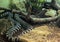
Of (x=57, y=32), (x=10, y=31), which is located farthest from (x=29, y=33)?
(x=57, y=32)

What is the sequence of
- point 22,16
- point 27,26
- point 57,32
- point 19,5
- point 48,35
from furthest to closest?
point 19,5 < point 22,16 < point 27,26 < point 57,32 < point 48,35

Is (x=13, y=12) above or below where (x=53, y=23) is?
above

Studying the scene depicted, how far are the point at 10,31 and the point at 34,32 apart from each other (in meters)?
0.41

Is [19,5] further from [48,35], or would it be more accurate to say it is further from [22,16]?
[48,35]

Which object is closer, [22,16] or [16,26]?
[16,26]

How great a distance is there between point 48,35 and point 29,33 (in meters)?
0.32

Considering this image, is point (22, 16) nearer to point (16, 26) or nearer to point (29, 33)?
point (16, 26)

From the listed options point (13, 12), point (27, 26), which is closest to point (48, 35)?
point (27, 26)

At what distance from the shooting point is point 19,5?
4160mm

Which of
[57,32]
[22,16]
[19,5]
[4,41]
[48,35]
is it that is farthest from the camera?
[19,5]

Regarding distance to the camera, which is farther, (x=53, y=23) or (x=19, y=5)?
(x=19, y=5)

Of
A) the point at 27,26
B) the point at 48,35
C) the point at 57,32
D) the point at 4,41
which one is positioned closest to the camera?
the point at 4,41

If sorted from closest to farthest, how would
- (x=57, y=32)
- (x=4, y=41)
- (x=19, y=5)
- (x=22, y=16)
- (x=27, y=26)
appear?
(x=4, y=41) → (x=57, y=32) → (x=27, y=26) → (x=22, y=16) → (x=19, y=5)

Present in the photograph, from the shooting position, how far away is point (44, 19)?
3426mm
